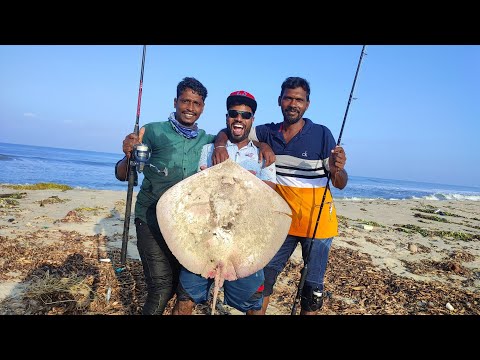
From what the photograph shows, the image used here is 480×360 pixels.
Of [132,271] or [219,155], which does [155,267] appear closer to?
[219,155]

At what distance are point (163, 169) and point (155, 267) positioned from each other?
1.02 m

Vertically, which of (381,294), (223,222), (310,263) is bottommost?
(381,294)

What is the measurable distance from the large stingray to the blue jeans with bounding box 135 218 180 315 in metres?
0.51

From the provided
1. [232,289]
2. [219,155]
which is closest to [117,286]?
[232,289]

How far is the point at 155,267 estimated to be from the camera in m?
2.98

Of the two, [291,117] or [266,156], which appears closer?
[266,156]

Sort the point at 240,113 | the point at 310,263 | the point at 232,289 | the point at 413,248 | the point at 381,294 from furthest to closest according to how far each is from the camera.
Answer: the point at 413,248 → the point at 381,294 → the point at 310,263 → the point at 240,113 → the point at 232,289

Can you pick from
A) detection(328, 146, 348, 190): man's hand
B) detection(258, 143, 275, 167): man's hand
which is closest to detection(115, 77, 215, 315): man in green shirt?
detection(258, 143, 275, 167): man's hand

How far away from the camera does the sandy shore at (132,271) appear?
13.0 ft

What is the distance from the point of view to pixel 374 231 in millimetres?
9859
